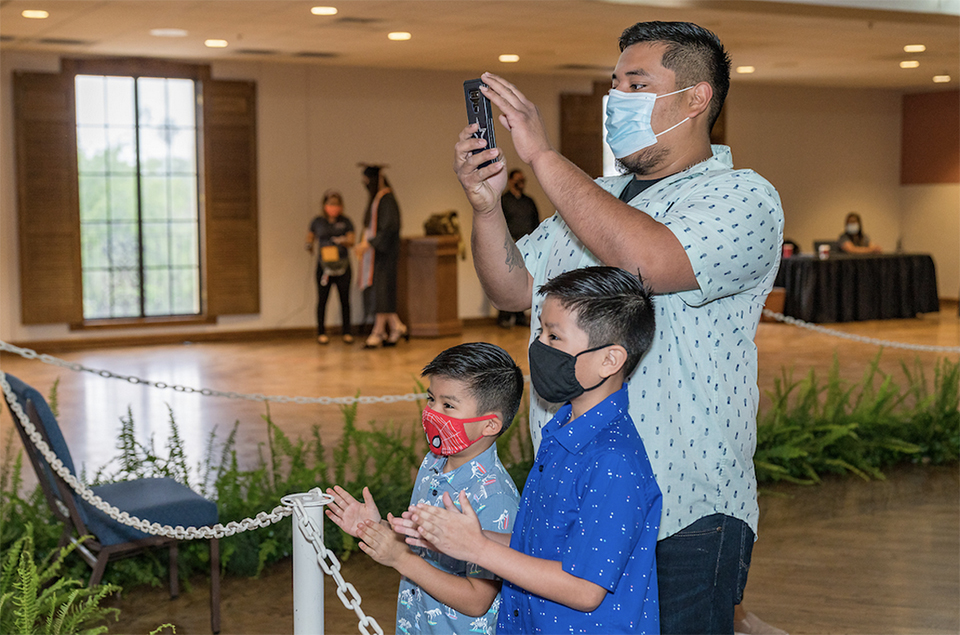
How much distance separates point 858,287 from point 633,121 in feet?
38.0

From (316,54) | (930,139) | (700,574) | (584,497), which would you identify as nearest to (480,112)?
(584,497)

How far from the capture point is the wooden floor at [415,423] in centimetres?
359

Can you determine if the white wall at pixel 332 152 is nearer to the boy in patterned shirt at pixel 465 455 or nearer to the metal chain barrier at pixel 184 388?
the metal chain barrier at pixel 184 388

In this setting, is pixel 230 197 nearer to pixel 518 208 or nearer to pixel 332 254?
pixel 332 254

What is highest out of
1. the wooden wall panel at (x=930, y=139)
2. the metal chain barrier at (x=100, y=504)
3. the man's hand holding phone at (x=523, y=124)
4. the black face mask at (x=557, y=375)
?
the wooden wall panel at (x=930, y=139)

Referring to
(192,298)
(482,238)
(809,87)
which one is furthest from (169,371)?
(809,87)

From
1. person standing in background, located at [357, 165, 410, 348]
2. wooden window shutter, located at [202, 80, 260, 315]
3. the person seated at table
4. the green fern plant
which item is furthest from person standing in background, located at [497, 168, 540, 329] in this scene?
the green fern plant

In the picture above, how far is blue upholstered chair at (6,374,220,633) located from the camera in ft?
10.6

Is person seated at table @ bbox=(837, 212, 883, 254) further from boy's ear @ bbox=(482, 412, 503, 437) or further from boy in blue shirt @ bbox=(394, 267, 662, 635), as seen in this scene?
boy in blue shirt @ bbox=(394, 267, 662, 635)

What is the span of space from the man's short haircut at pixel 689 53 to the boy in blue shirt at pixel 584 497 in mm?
415

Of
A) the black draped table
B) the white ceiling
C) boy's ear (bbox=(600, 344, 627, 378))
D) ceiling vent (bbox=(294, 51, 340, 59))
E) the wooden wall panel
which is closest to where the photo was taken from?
boy's ear (bbox=(600, 344, 627, 378))

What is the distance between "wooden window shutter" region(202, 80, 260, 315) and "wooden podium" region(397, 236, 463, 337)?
5.40ft

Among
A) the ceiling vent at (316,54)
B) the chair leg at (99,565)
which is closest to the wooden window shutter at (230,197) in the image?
the ceiling vent at (316,54)

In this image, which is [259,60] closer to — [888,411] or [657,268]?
[888,411]
